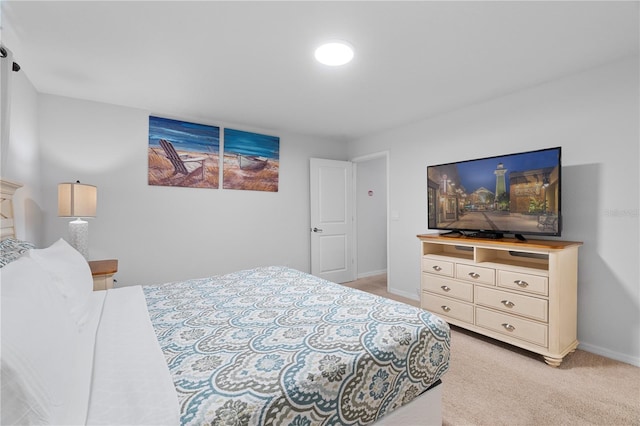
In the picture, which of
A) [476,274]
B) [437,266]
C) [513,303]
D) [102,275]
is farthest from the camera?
[437,266]

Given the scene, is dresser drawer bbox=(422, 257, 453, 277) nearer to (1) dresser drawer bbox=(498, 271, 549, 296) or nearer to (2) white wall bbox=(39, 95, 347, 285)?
(1) dresser drawer bbox=(498, 271, 549, 296)

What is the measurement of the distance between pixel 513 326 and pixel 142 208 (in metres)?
3.92

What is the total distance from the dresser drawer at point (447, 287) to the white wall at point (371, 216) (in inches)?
78.5

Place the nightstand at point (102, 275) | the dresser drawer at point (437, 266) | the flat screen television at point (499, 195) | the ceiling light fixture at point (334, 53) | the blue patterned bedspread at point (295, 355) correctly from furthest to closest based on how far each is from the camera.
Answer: the dresser drawer at point (437, 266) < the flat screen television at point (499, 195) < the nightstand at point (102, 275) < the ceiling light fixture at point (334, 53) < the blue patterned bedspread at point (295, 355)

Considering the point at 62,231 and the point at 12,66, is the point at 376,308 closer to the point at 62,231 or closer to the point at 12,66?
the point at 12,66

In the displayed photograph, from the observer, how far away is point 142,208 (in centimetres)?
331

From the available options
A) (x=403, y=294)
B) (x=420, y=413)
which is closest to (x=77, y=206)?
(x=420, y=413)

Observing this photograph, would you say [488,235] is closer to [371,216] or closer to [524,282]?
[524,282]

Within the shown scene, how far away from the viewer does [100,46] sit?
2.07 m

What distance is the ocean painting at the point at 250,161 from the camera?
12.7ft

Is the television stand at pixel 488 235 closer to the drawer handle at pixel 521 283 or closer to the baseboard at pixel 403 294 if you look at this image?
the drawer handle at pixel 521 283

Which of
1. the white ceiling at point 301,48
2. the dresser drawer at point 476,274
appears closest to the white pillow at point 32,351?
the white ceiling at point 301,48

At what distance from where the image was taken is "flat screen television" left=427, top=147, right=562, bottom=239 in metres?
2.44

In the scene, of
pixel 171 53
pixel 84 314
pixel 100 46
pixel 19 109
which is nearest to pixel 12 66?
pixel 19 109
